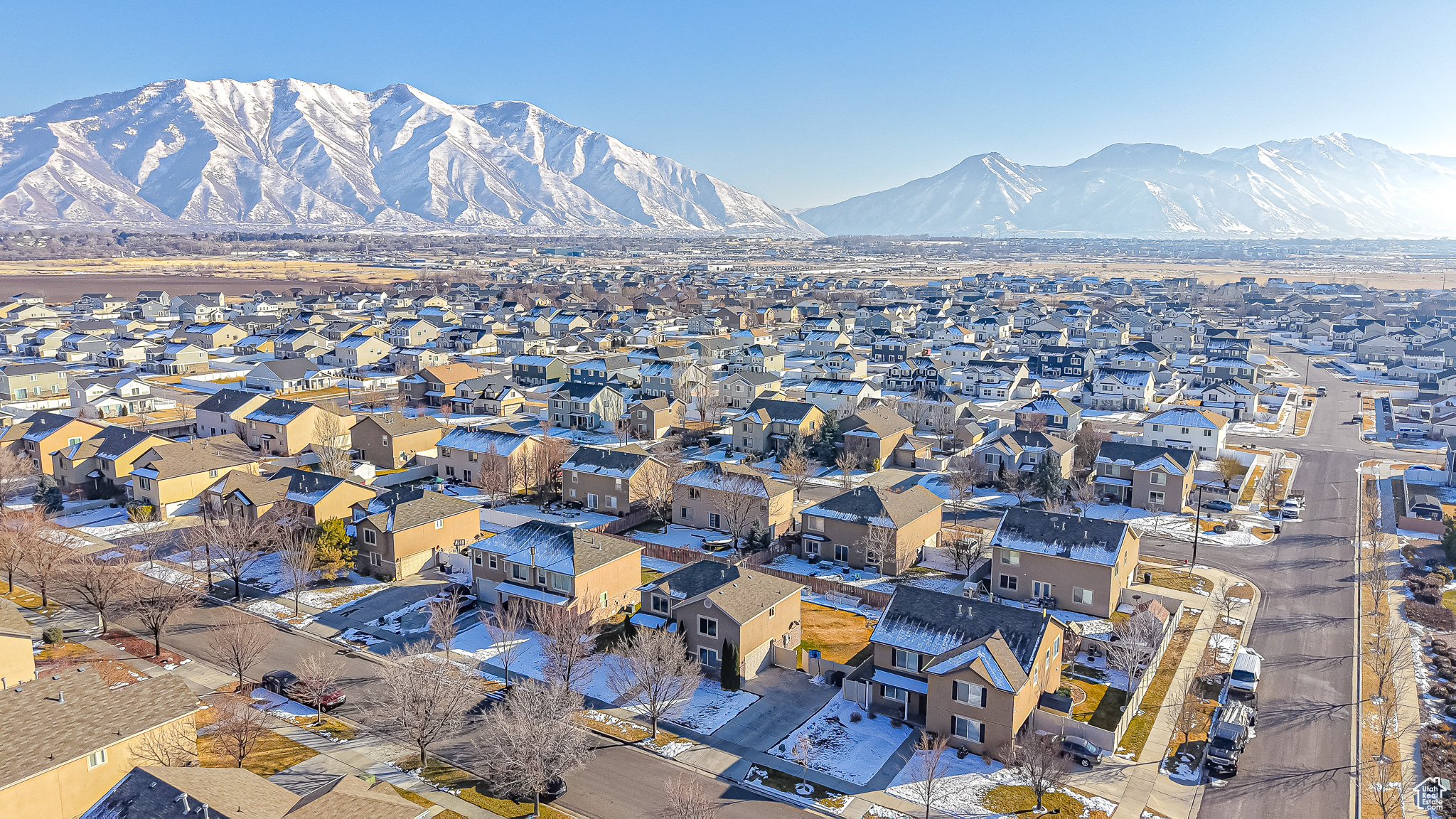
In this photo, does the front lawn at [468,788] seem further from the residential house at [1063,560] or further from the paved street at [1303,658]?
the residential house at [1063,560]

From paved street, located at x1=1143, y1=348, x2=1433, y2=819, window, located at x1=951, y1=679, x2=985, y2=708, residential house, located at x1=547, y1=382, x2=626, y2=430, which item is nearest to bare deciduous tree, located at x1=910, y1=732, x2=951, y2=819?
window, located at x1=951, y1=679, x2=985, y2=708

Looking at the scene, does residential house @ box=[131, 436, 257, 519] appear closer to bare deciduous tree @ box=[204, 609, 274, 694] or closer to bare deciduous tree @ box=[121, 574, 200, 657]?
bare deciduous tree @ box=[121, 574, 200, 657]

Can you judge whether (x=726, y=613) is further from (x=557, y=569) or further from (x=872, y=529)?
(x=872, y=529)

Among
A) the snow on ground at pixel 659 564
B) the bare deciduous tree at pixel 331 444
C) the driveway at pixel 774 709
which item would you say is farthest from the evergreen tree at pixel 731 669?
the bare deciduous tree at pixel 331 444

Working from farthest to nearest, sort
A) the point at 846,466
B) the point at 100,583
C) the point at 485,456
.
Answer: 1. the point at 846,466
2. the point at 485,456
3. the point at 100,583

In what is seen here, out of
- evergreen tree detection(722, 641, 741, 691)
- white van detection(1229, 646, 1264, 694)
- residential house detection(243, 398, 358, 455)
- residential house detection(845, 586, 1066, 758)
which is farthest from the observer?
residential house detection(243, 398, 358, 455)

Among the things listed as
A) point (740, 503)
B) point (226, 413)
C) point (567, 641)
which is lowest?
point (567, 641)

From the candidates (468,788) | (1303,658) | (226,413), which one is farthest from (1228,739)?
(226,413)
